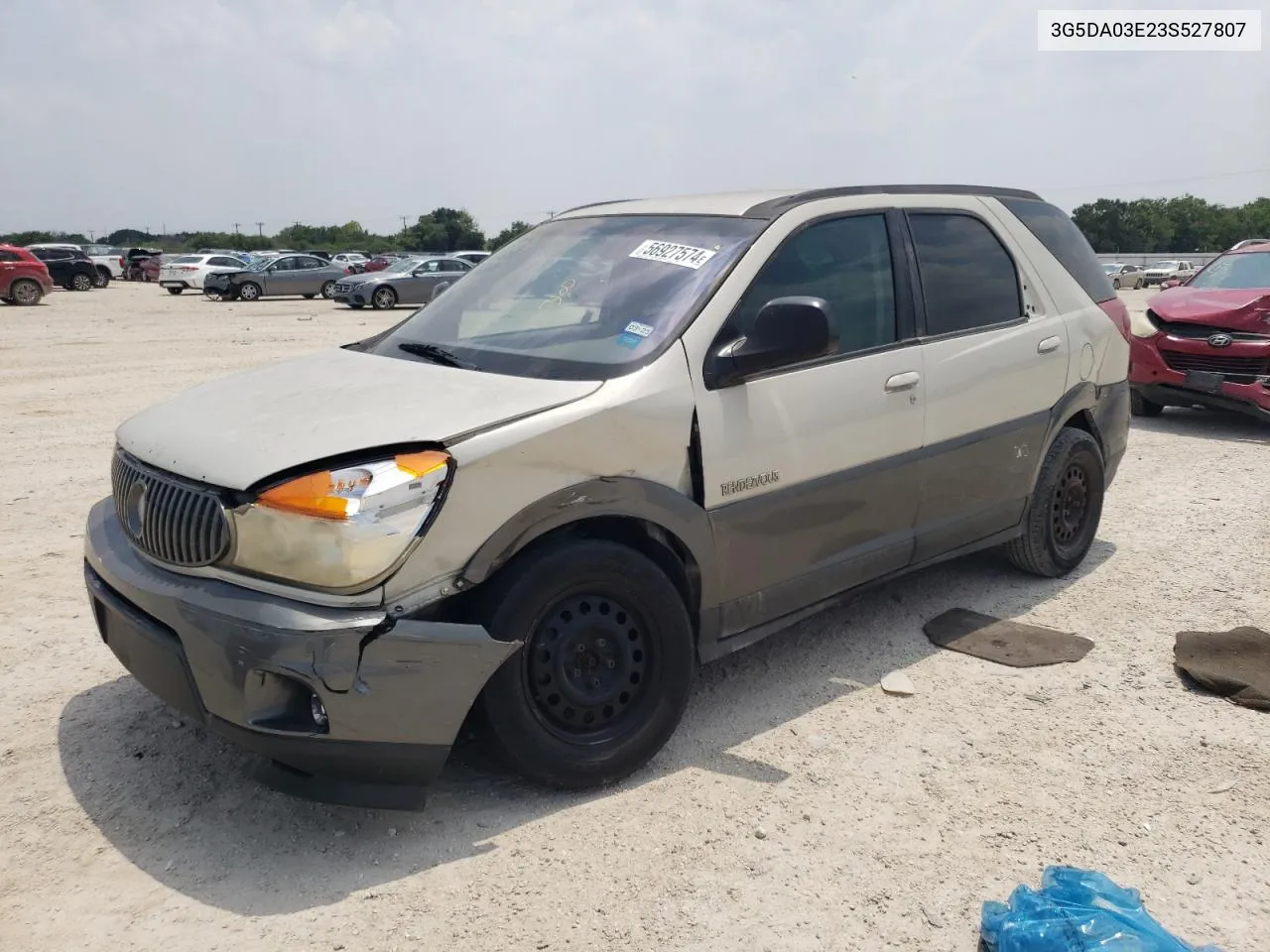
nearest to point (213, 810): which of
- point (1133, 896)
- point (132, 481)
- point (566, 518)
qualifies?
point (132, 481)

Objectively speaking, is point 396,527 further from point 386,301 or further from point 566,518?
point 386,301

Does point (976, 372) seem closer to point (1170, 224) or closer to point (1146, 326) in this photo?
point (1146, 326)

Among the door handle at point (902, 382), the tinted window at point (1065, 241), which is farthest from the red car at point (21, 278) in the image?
the door handle at point (902, 382)

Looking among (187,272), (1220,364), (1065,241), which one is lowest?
(1220,364)

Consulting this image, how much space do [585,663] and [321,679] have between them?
2.80 ft

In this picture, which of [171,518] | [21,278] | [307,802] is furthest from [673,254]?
[21,278]

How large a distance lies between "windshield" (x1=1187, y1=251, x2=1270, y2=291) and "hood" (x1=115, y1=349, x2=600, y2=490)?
8.67 meters

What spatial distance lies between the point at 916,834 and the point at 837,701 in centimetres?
93

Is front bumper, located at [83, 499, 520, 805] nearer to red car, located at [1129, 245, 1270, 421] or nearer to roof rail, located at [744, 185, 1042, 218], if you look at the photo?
roof rail, located at [744, 185, 1042, 218]

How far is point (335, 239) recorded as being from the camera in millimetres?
106500

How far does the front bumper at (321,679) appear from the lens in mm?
2729

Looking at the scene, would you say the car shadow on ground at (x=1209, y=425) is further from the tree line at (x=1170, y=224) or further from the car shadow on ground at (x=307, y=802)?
the tree line at (x=1170, y=224)

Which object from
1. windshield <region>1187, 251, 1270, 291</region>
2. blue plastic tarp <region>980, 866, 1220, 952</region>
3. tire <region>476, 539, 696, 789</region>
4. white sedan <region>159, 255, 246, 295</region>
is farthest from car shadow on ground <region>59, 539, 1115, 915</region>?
white sedan <region>159, 255, 246, 295</region>

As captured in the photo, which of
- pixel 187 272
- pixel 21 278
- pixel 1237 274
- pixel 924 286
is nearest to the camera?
pixel 924 286
